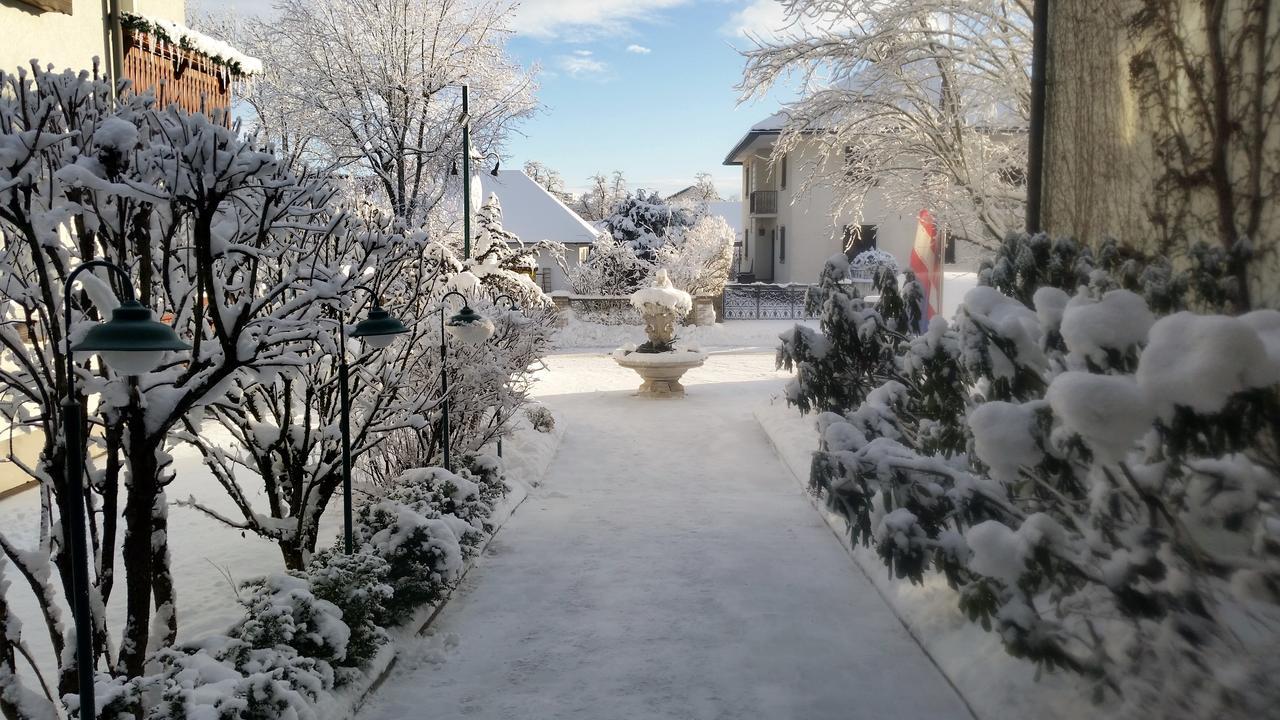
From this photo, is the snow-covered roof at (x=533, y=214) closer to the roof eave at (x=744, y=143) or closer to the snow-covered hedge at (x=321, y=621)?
the roof eave at (x=744, y=143)

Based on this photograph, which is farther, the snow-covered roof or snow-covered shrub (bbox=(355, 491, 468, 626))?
the snow-covered roof

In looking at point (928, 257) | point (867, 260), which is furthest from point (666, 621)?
point (867, 260)

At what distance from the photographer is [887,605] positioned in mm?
6305

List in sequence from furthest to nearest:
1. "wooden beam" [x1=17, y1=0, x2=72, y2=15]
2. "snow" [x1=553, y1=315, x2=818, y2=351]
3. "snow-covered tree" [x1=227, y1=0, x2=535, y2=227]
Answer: "snow" [x1=553, y1=315, x2=818, y2=351]
"snow-covered tree" [x1=227, y1=0, x2=535, y2=227]
"wooden beam" [x1=17, y1=0, x2=72, y2=15]

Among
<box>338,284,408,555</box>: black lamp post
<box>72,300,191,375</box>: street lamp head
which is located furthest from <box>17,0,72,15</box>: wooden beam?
<box>72,300,191,375</box>: street lamp head

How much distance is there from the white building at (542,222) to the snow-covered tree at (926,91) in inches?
961

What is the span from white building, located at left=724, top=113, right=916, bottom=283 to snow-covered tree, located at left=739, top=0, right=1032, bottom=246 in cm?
1669

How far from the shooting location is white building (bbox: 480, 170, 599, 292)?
37.2 metres

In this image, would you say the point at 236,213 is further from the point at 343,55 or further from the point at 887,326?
the point at 343,55

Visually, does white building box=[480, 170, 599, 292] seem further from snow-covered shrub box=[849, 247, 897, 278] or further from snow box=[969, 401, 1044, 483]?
snow box=[969, 401, 1044, 483]

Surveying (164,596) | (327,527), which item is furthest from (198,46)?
(164,596)

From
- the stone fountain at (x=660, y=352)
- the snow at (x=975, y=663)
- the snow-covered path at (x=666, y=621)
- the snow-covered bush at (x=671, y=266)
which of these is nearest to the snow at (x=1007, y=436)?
the snow at (x=975, y=663)

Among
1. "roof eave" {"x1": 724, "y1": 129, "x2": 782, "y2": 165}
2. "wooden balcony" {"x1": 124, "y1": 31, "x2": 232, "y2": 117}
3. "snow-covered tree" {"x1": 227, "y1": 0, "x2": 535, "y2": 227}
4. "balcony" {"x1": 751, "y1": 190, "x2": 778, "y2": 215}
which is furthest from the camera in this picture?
"balcony" {"x1": 751, "y1": 190, "x2": 778, "y2": 215}

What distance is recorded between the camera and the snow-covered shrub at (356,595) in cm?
509
